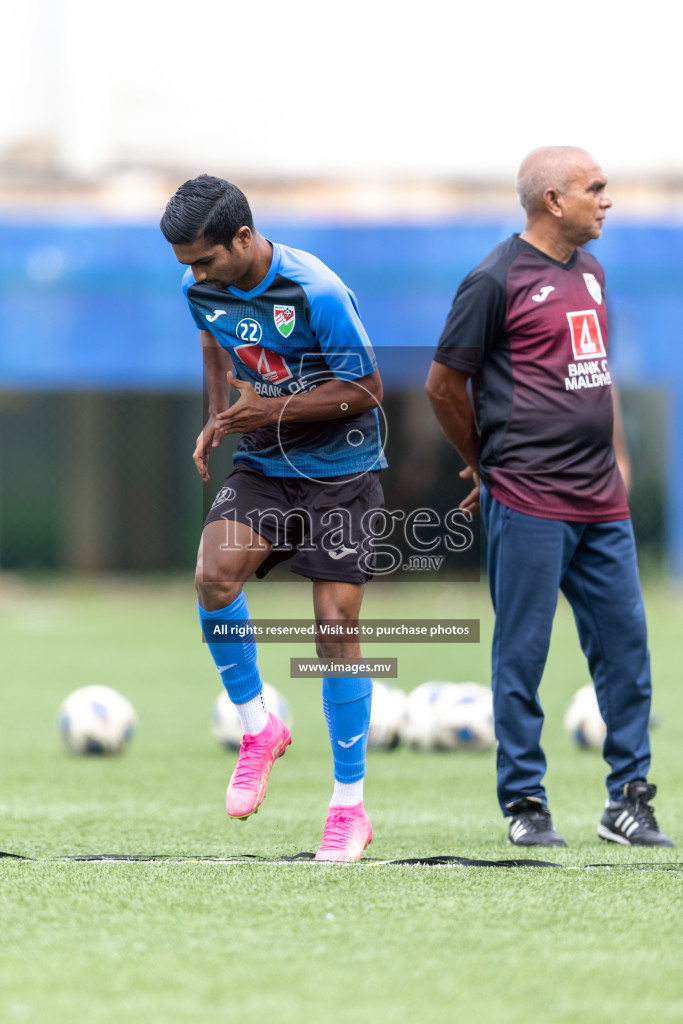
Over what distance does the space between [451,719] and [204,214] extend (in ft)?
10.5

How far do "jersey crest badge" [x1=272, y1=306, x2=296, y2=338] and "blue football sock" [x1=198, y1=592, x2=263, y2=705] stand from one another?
0.81 meters

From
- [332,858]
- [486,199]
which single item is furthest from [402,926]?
[486,199]

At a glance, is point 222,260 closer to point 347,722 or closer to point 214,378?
point 214,378

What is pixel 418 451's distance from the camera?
16.7 metres

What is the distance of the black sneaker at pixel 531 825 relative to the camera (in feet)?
13.8

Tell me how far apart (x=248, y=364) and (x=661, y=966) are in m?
2.14

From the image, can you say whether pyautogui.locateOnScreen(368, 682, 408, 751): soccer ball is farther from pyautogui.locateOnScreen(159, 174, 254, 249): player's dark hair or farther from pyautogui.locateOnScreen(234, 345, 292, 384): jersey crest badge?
pyautogui.locateOnScreen(159, 174, 254, 249): player's dark hair

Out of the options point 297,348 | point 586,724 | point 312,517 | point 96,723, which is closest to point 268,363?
point 297,348

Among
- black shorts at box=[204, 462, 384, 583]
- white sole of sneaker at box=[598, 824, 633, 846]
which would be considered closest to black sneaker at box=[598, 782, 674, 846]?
white sole of sneaker at box=[598, 824, 633, 846]

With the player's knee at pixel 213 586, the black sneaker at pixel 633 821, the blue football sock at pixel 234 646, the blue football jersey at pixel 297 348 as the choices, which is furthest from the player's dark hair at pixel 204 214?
the black sneaker at pixel 633 821

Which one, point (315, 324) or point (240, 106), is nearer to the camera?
point (315, 324)

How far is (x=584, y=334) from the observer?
166 inches

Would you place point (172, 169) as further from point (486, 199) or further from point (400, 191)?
point (486, 199)

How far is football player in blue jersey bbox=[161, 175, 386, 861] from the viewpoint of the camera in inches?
154
